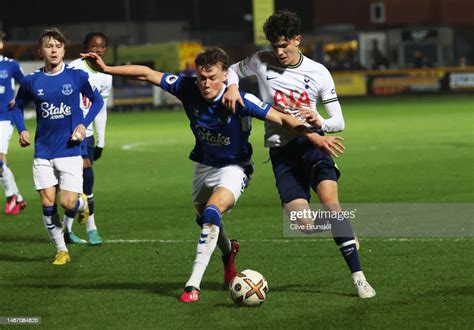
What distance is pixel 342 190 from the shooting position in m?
16.9

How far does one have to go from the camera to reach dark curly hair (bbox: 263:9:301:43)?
29.9 feet

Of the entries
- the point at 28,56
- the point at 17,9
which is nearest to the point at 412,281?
the point at 28,56

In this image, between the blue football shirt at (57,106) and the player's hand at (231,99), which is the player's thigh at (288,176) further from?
the blue football shirt at (57,106)

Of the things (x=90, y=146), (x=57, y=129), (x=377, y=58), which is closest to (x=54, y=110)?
(x=57, y=129)

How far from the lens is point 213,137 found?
9.30m

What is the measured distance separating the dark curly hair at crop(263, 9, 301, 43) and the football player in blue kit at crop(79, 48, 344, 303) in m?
0.43

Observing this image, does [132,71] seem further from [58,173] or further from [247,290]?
[58,173]

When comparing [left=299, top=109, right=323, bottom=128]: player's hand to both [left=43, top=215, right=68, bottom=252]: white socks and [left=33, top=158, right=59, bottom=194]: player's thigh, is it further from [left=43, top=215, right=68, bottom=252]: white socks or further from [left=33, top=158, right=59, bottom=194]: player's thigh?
[left=43, top=215, right=68, bottom=252]: white socks

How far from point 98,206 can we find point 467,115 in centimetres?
1900

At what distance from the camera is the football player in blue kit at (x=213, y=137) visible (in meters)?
8.95

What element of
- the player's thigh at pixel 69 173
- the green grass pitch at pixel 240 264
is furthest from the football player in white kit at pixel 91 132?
the player's thigh at pixel 69 173

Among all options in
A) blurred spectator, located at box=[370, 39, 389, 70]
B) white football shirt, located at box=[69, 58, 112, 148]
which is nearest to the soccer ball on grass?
white football shirt, located at box=[69, 58, 112, 148]

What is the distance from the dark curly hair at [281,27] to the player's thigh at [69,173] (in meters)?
2.83

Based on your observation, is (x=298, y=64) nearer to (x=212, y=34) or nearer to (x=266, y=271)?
(x=266, y=271)
